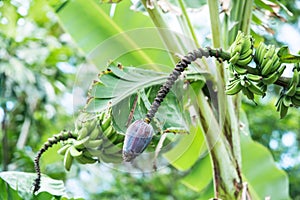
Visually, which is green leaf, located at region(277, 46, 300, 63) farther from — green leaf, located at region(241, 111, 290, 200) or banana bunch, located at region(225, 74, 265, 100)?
green leaf, located at region(241, 111, 290, 200)

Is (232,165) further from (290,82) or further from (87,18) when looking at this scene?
(87,18)

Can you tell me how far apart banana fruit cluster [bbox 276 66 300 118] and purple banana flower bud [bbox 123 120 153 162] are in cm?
19

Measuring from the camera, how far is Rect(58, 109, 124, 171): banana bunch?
70 centimetres

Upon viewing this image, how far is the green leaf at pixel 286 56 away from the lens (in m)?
0.56

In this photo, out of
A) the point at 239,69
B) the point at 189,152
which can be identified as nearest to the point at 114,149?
the point at 239,69

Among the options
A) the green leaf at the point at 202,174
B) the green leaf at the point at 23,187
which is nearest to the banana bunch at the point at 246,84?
the green leaf at the point at 23,187

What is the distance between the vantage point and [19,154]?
6.57 feet

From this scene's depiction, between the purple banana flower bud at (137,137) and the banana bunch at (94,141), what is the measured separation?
192 mm

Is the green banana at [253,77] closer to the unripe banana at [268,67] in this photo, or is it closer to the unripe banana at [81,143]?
the unripe banana at [268,67]

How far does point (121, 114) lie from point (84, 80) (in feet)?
0.38

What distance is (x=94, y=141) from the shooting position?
2.32ft

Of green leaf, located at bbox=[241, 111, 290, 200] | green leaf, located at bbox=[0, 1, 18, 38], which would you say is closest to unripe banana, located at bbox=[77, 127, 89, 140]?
green leaf, located at bbox=[241, 111, 290, 200]

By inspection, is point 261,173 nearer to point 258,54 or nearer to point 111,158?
point 111,158

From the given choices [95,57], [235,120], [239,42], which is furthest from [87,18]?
[239,42]
